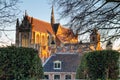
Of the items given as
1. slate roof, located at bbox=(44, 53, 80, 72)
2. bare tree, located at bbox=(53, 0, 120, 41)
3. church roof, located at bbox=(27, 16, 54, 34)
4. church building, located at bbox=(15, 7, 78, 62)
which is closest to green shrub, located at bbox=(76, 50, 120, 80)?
bare tree, located at bbox=(53, 0, 120, 41)

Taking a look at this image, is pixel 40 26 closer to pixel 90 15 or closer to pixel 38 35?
pixel 38 35

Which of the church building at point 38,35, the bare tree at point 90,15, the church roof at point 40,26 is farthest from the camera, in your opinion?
the church roof at point 40,26

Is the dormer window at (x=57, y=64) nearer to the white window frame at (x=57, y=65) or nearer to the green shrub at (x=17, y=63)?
the white window frame at (x=57, y=65)

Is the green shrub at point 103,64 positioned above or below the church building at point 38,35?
below

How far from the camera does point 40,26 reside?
5084 inches

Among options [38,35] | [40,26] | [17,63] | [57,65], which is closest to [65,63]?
[57,65]

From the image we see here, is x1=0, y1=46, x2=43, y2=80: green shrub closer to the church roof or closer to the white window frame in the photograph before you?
the white window frame

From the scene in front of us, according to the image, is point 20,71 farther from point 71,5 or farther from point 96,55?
point 96,55

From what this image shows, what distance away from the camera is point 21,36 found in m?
124

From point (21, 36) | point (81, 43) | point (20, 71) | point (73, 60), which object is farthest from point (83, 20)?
point (21, 36)

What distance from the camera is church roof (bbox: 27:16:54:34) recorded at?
12269 centimetres

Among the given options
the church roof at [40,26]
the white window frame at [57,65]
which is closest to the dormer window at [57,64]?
the white window frame at [57,65]

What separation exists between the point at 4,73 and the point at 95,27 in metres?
4.15

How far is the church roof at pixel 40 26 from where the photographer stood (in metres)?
123
